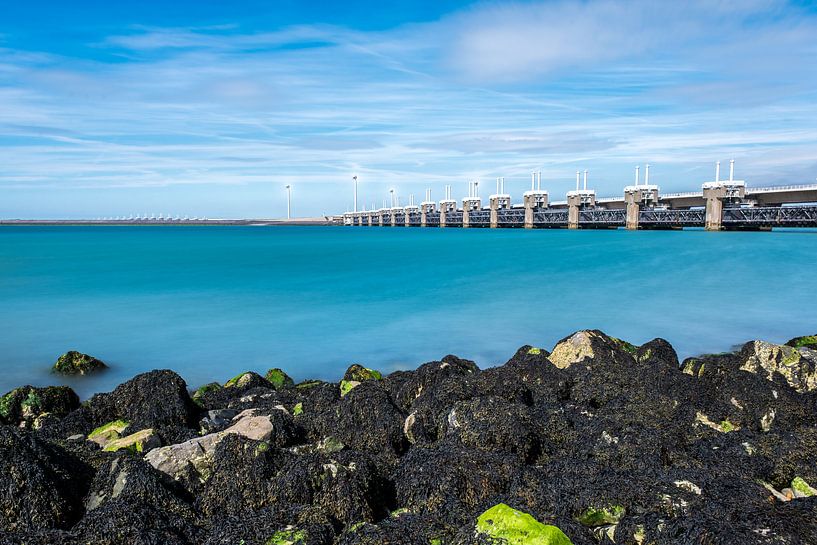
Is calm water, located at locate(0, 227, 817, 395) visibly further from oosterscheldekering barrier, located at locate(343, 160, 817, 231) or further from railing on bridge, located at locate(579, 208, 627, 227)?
railing on bridge, located at locate(579, 208, 627, 227)

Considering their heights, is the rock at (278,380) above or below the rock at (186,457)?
below

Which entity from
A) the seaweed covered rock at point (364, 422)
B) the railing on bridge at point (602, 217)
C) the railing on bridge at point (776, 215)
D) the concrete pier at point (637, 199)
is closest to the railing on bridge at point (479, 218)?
the railing on bridge at point (602, 217)

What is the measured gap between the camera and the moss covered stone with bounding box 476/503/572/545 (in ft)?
12.4

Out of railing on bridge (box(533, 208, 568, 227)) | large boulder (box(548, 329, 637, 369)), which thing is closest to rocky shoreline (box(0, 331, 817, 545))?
large boulder (box(548, 329, 637, 369))

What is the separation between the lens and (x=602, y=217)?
93125 millimetres

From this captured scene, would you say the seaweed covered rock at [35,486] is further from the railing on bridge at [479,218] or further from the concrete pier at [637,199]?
the railing on bridge at [479,218]

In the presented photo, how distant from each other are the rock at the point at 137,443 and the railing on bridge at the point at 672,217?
84.1m

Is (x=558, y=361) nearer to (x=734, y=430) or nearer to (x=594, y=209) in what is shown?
(x=734, y=430)

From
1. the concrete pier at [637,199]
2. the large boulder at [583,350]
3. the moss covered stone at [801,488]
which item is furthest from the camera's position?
the concrete pier at [637,199]

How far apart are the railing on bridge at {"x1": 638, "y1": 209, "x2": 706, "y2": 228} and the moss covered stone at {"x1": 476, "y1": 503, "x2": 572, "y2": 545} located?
3343 inches

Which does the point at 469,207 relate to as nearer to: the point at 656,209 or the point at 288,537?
the point at 656,209

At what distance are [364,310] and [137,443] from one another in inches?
705

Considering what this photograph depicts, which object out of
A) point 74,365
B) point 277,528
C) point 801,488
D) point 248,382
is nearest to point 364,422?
point 277,528

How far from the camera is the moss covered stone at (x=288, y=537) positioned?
4335 mm
